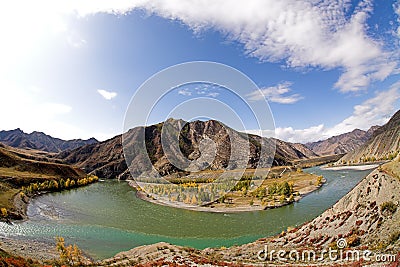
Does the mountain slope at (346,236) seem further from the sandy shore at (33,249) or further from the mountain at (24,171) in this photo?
Answer: the mountain at (24,171)

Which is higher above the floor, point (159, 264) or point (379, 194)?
point (379, 194)

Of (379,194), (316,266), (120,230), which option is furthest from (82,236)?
(379,194)

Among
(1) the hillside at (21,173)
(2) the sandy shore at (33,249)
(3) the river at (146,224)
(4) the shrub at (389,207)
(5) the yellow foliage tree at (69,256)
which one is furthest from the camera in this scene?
(1) the hillside at (21,173)

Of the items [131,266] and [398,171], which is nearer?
[131,266]

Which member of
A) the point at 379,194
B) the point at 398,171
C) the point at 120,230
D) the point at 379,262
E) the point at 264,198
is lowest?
the point at 120,230

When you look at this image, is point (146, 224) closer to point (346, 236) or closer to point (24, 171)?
point (346, 236)

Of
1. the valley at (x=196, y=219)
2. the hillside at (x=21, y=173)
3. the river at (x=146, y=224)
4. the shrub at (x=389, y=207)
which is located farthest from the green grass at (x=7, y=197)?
the shrub at (x=389, y=207)

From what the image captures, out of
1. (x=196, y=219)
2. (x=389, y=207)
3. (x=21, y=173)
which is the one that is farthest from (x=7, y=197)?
(x=389, y=207)

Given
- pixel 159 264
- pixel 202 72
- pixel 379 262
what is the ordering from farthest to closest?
pixel 202 72
pixel 159 264
pixel 379 262

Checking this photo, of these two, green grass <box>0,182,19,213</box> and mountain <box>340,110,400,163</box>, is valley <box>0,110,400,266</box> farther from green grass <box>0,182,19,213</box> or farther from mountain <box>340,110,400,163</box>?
mountain <box>340,110,400,163</box>

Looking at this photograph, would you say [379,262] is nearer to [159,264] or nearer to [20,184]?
[159,264]
